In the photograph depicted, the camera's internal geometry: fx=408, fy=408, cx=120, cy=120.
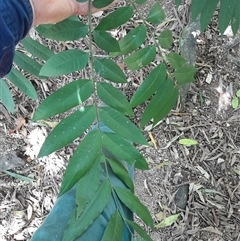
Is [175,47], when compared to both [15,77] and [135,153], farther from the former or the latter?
[135,153]

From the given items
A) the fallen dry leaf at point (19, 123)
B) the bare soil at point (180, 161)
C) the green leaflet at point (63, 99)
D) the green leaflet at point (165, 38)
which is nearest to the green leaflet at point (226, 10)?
the green leaflet at point (165, 38)

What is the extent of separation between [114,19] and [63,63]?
0.54 feet

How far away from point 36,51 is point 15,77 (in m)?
0.10

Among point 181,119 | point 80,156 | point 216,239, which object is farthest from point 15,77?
point 216,239

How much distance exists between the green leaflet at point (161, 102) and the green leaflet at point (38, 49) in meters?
0.37

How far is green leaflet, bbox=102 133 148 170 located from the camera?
0.80 m

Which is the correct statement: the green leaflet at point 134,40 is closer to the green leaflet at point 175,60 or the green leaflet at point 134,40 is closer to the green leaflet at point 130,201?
the green leaflet at point 175,60

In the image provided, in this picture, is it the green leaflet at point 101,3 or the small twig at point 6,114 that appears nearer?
the green leaflet at point 101,3

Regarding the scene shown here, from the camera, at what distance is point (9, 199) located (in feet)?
5.32

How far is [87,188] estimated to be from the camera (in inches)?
Result: 30.6

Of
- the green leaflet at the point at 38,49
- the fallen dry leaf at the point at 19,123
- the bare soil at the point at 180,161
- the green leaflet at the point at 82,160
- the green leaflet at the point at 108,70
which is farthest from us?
the fallen dry leaf at the point at 19,123

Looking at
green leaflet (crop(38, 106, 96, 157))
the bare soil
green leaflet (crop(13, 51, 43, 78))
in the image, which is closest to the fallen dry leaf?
the bare soil

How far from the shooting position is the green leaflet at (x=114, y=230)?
0.79m

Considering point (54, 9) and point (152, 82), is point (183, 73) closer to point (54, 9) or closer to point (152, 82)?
point (152, 82)
